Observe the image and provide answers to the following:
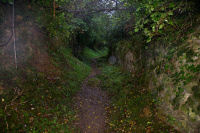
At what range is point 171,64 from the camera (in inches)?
215

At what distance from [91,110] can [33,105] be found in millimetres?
3231

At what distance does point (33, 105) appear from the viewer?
527cm

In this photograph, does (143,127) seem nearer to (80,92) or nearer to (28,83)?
(80,92)

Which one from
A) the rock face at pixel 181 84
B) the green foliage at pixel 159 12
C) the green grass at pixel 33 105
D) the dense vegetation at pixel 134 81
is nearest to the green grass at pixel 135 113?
the dense vegetation at pixel 134 81

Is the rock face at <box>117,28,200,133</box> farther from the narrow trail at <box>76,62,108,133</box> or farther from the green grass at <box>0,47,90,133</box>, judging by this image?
→ the green grass at <box>0,47,90,133</box>

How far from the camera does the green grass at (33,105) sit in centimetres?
428

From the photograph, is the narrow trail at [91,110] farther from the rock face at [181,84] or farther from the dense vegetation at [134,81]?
the rock face at [181,84]

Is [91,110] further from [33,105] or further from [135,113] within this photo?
[33,105]

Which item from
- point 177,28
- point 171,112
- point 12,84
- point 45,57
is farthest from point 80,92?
point 177,28

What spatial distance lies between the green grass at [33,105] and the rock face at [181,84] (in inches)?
178

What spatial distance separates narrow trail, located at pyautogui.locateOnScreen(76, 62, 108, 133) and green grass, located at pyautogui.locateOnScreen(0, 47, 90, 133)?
1.86ft

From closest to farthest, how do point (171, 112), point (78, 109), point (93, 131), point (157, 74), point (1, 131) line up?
point (1, 131) < point (171, 112) < point (93, 131) < point (157, 74) < point (78, 109)

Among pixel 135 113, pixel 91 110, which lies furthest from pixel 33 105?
pixel 135 113

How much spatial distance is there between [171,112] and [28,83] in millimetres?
6801
